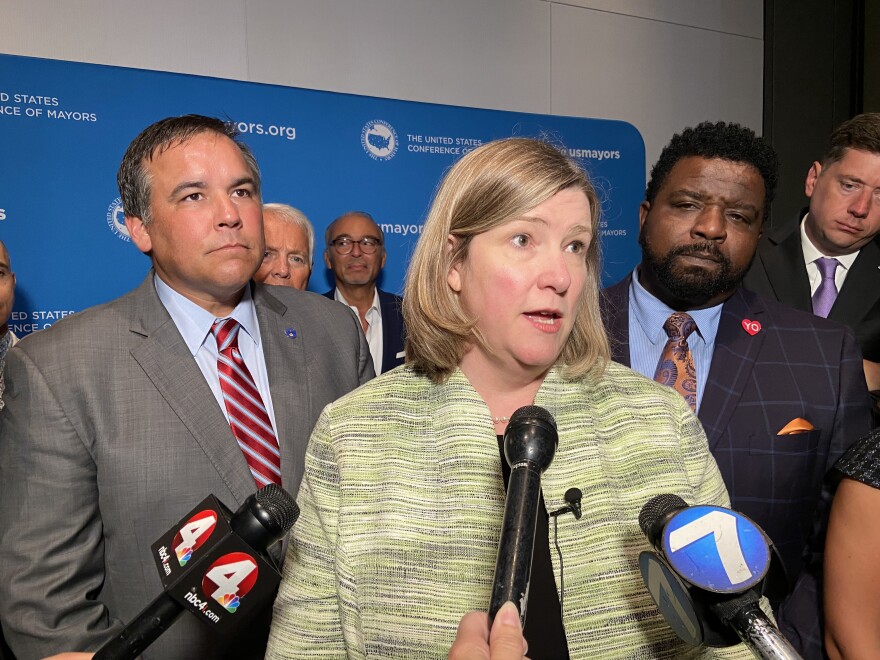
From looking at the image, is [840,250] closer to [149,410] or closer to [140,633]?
[149,410]

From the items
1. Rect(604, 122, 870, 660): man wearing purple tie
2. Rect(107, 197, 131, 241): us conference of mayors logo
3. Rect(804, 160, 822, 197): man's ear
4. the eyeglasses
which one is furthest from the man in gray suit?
Rect(804, 160, 822, 197): man's ear

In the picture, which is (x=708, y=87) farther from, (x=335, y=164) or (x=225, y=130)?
(x=225, y=130)

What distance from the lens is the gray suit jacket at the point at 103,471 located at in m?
1.61

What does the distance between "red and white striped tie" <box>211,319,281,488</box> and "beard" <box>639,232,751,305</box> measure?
3.55 ft

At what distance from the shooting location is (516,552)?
0.79 metres

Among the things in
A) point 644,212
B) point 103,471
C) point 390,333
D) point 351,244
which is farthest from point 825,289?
point 103,471

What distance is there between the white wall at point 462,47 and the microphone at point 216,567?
303cm

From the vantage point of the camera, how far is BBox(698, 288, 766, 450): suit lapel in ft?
6.24

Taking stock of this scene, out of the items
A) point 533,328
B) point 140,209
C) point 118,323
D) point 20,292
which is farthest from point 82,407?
point 20,292

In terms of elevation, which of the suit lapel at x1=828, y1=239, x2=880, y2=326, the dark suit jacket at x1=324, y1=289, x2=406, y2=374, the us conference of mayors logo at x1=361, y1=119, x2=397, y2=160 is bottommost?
the dark suit jacket at x1=324, y1=289, x2=406, y2=374

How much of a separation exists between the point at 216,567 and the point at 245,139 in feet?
10.3

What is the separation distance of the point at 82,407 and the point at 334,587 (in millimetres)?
718

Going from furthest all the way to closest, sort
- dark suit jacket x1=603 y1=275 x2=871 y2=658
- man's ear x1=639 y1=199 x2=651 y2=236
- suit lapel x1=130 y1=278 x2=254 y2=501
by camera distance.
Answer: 1. man's ear x1=639 y1=199 x2=651 y2=236
2. dark suit jacket x1=603 y1=275 x2=871 y2=658
3. suit lapel x1=130 y1=278 x2=254 y2=501

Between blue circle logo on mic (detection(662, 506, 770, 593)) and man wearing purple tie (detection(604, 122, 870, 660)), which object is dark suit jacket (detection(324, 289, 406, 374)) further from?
blue circle logo on mic (detection(662, 506, 770, 593))
